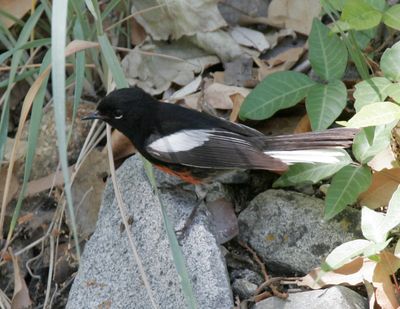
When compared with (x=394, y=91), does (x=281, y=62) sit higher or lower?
lower

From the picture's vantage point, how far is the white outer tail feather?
3678 mm

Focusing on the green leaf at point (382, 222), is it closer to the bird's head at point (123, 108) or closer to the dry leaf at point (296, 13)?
the bird's head at point (123, 108)

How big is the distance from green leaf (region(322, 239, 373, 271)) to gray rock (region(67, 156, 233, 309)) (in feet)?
2.10

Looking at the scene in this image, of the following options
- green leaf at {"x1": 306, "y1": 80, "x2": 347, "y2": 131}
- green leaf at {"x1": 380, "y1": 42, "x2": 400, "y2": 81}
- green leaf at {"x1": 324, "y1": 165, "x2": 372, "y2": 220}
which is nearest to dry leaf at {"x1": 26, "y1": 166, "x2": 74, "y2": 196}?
green leaf at {"x1": 306, "y1": 80, "x2": 347, "y2": 131}

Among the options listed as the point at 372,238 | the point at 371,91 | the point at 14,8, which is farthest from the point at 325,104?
the point at 14,8

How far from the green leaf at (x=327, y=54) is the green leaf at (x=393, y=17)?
51cm

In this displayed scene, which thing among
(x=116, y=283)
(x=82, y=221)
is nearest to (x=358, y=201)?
(x=116, y=283)

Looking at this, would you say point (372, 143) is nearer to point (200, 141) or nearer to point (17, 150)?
point (200, 141)

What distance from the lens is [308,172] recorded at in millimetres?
3723

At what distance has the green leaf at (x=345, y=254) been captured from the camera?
10.0ft

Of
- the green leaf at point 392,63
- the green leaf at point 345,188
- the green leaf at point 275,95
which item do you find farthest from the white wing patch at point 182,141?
the green leaf at point 392,63

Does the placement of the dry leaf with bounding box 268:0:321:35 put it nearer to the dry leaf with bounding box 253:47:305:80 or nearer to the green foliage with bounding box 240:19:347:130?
the dry leaf with bounding box 253:47:305:80

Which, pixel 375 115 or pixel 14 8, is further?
pixel 14 8

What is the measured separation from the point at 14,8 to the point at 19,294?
1936mm
